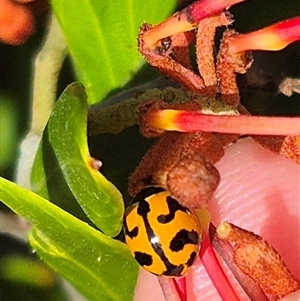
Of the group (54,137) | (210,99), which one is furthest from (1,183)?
(210,99)

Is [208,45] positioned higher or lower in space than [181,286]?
higher

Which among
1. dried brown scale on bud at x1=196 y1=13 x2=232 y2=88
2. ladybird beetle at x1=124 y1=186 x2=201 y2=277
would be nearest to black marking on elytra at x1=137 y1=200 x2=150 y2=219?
ladybird beetle at x1=124 y1=186 x2=201 y2=277

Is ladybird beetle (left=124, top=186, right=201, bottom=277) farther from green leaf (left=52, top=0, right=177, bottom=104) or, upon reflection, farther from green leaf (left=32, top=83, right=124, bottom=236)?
green leaf (left=52, top=0, right=177, bottom=104)

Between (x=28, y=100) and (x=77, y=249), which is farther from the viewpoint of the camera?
(x=28, y=100)

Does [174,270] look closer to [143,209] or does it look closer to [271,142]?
[143,209]

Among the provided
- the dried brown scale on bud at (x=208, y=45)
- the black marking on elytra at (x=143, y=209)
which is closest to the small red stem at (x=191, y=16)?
the dried brown scale on bud at (x=208, y=45)

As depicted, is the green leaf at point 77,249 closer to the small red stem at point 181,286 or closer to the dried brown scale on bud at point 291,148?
the small red stem at point 181,286

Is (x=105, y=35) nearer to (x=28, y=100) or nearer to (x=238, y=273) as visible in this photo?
(x=28, y=100)

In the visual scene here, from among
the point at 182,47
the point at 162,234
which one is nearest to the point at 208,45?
the point at 182,47
